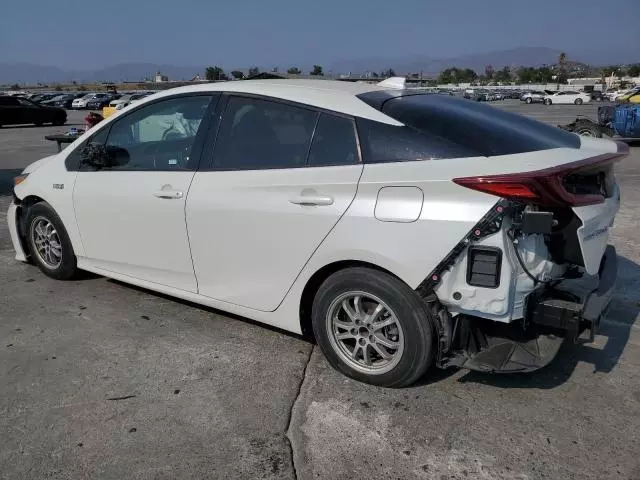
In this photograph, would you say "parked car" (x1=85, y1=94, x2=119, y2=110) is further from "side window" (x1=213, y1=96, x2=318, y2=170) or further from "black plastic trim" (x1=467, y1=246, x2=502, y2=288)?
"black plastic trim" (x1=467, y1=246, x2=502, y2=288)

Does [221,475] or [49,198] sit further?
[49,198]

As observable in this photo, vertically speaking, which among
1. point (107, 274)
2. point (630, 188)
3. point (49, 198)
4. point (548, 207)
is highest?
point (548, 207)

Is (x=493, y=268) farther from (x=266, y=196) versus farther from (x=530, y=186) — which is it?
(x=266, y=196)

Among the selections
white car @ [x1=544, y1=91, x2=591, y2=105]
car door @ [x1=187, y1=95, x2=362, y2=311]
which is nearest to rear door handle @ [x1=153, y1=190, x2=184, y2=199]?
car door @ [x1=187, y1=95, x2=362, y2=311]

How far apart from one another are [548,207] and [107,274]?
334 centimetres

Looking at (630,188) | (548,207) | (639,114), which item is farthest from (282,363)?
(639,114)

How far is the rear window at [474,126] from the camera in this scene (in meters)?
3.03

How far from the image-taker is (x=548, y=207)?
2834 mm

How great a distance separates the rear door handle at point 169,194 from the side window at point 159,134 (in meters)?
0.18

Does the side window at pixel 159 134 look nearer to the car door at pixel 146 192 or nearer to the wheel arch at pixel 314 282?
the car door at pixel 146 192

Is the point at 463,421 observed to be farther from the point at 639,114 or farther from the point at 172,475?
the point at 639,114

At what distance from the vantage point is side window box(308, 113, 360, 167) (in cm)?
321

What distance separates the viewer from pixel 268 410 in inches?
122

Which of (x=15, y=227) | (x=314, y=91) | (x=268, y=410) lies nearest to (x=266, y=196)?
(x=314, y=91)
